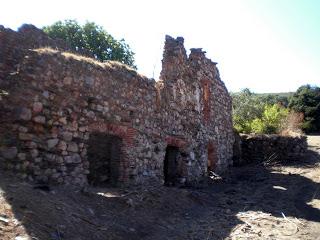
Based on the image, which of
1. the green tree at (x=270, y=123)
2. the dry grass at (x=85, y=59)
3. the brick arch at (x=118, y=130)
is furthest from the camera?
the green tree at (x=270, y=123)

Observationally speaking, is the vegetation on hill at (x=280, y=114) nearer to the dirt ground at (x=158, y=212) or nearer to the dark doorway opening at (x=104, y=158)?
the dirt ground at (x=158, y=212)

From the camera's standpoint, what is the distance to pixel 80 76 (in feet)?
26.6

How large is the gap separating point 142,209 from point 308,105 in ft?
94.6

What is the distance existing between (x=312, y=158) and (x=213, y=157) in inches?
241

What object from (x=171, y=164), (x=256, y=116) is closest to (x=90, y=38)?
(x=256, y=116)

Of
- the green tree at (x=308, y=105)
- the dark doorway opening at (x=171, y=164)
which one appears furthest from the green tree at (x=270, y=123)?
the dark doorway opening at (x=171, y=164)

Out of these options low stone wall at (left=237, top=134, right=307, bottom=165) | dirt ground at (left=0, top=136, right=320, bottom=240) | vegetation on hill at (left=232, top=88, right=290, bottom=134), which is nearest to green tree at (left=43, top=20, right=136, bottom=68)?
vegetation on hill at (left=232, top=88, right=290, bottom=134)

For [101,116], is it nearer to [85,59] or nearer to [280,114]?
[85,59]

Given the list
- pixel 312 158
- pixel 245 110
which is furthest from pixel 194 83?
pixel 245 110

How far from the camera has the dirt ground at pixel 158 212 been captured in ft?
17.8

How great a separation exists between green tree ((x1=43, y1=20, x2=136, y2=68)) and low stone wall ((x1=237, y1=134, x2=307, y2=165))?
15.8 meters

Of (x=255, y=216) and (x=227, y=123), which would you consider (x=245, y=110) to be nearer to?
(x=227, y=123)

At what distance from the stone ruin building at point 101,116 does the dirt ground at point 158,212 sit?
0.62 meters

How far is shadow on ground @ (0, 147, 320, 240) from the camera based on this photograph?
544 centimetres
